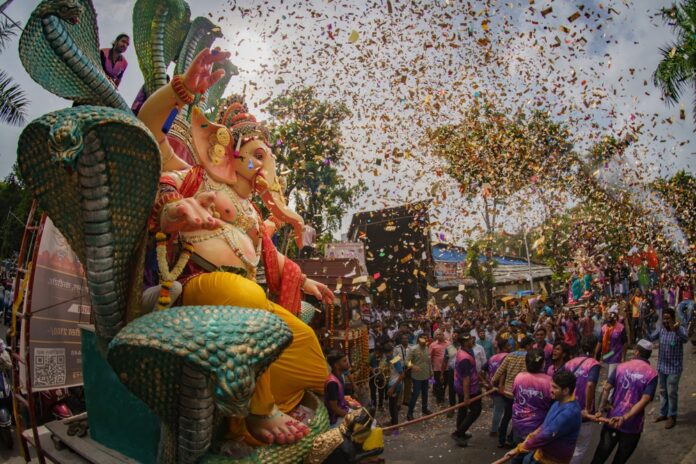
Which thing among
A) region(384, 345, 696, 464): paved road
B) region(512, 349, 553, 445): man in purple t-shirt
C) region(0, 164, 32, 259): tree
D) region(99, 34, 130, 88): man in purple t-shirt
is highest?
region(0, 164, 32, 259): tree

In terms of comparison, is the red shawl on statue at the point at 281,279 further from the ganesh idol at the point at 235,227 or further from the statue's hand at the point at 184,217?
the statue's hand at the point at 184,217

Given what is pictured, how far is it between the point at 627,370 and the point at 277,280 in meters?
4.38

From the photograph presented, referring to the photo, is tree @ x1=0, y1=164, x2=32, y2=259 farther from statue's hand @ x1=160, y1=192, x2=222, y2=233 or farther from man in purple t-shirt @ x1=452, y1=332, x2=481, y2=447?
statue's hand @ x1=160, y1=192, x2=222, y2=233

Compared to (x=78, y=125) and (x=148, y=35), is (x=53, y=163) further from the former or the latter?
(x=148, y=35)

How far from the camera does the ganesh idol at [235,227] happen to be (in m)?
2.43

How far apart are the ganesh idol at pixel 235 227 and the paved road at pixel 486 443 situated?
468 centimetres

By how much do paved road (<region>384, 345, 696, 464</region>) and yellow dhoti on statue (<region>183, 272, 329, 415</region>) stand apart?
16.0ft

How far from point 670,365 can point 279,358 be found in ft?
24.5

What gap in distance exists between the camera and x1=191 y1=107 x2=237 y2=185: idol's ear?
3.11 m

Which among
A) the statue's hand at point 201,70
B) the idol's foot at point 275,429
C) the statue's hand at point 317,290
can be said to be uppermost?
the statue's hand at point 201,70

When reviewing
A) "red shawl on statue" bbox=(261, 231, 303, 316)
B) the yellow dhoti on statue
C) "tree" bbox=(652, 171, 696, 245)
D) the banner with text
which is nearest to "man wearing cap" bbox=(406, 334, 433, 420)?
"red shawl on statue" bbox=(261, 231, 303, 316)

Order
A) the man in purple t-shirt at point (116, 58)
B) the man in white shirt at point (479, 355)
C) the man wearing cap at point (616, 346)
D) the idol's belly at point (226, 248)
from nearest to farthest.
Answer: the idol's belly at point (226, 248) → the man in purple t-shirt at point (116, 58) → the man wearing cap at point (616, 346) → the man in white shirt at point (479, 355)

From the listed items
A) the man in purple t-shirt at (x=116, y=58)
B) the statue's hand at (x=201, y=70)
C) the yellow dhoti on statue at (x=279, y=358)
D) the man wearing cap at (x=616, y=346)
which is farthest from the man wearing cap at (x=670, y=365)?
the man in purple t-shirt at (x=116, y=58)

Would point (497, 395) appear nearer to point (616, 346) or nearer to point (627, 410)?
point (627, 410)
